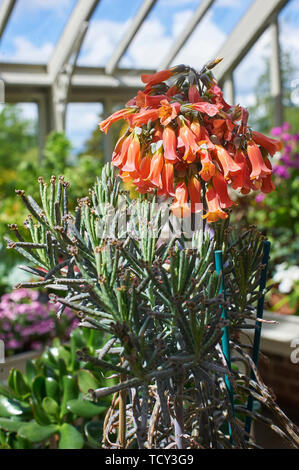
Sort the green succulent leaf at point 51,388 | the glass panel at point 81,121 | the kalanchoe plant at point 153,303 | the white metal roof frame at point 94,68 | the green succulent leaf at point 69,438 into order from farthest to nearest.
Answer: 1. the glass panel at point 81,121
2. the white metal roof frame at point 94,68
3. the green succulent leaf at point 51,388
4. the green succulent leaf at point 69,438
5. the kalanchoe plant at point 153,303

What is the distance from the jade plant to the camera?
3.48 feet

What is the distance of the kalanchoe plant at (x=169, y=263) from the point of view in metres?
0.62

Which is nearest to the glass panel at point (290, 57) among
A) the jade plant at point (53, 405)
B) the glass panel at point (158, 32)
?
the glass panel at point (158, 32)

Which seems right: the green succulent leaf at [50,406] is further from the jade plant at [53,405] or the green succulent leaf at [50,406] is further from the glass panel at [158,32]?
the glass panel at [158,32]

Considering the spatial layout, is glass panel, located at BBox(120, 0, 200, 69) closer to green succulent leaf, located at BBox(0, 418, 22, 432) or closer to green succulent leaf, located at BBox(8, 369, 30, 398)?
green succulent leaf, located at BBox(8, 369, 30, 398)

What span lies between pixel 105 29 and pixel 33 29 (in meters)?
0.66

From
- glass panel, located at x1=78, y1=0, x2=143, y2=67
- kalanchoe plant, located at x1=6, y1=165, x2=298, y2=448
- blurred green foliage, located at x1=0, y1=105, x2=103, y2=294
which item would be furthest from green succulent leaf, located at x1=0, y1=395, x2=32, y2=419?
glass panel, located at x1=78, y1=0, x2=143, y2=67

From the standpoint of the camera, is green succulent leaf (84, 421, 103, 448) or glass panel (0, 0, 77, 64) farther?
glass panel (0, 0, 77, 64)

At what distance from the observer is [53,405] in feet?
3.60

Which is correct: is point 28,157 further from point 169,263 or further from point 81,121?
point 169,263

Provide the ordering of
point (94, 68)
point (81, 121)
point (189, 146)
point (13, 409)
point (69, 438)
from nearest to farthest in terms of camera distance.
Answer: point (189, 146)
point (69, 438)
point (13, 409)
point (94, 68)
point (81, 121)

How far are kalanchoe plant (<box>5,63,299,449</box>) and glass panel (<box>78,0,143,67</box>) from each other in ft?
12.0

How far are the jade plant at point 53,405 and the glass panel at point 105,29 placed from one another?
348cm

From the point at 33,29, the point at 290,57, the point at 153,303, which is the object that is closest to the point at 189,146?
the point at 153,303
